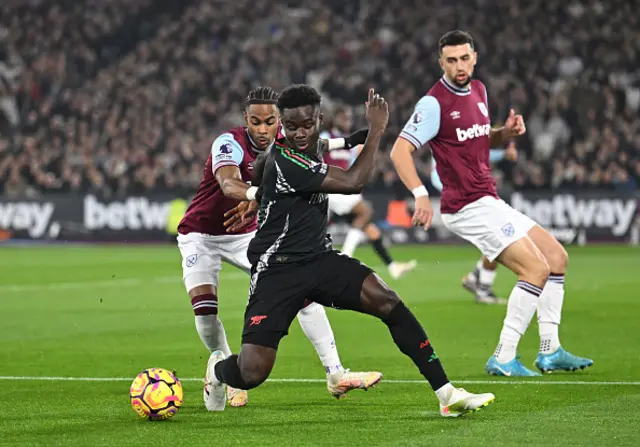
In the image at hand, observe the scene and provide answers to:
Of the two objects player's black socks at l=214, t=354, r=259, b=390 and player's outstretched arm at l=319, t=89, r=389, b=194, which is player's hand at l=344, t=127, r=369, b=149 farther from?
player's black socks at l=214, t=354, r=259, b=390

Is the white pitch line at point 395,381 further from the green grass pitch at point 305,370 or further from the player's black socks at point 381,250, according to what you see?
the player's black socks at point 381,250

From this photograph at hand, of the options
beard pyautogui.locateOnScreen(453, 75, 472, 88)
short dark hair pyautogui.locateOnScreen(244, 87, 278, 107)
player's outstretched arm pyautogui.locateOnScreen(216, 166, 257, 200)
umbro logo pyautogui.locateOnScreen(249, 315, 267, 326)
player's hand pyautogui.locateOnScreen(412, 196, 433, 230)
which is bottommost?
umbro logo pyautogui.locateOnScreen(249, 315, 267, 326)

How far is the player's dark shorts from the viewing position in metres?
6.89

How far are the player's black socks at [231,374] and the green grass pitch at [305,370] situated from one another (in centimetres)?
24

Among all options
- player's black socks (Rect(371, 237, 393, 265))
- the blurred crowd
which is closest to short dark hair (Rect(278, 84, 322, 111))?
player's black socks (Rect(371, 237, 393, 265))

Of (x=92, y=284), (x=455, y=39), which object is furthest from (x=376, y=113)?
(x=92, y=284)

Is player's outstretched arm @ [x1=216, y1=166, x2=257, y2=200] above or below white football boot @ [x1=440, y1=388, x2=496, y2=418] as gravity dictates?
above

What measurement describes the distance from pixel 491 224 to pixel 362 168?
2.79m

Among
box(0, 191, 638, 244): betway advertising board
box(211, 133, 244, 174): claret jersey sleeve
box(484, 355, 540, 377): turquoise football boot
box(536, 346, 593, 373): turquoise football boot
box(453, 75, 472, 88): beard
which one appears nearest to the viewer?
box(211, 133, 244, 174): claret jersey sleeve

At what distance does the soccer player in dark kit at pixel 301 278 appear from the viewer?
6.77 metres

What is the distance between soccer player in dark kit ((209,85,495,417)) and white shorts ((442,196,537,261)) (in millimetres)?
2431

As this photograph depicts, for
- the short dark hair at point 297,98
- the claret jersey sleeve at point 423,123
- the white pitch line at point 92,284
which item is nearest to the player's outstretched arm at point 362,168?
the short dark hair at point 297,98

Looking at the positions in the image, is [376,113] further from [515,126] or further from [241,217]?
[515,126]

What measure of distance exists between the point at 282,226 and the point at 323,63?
83.7 feet
